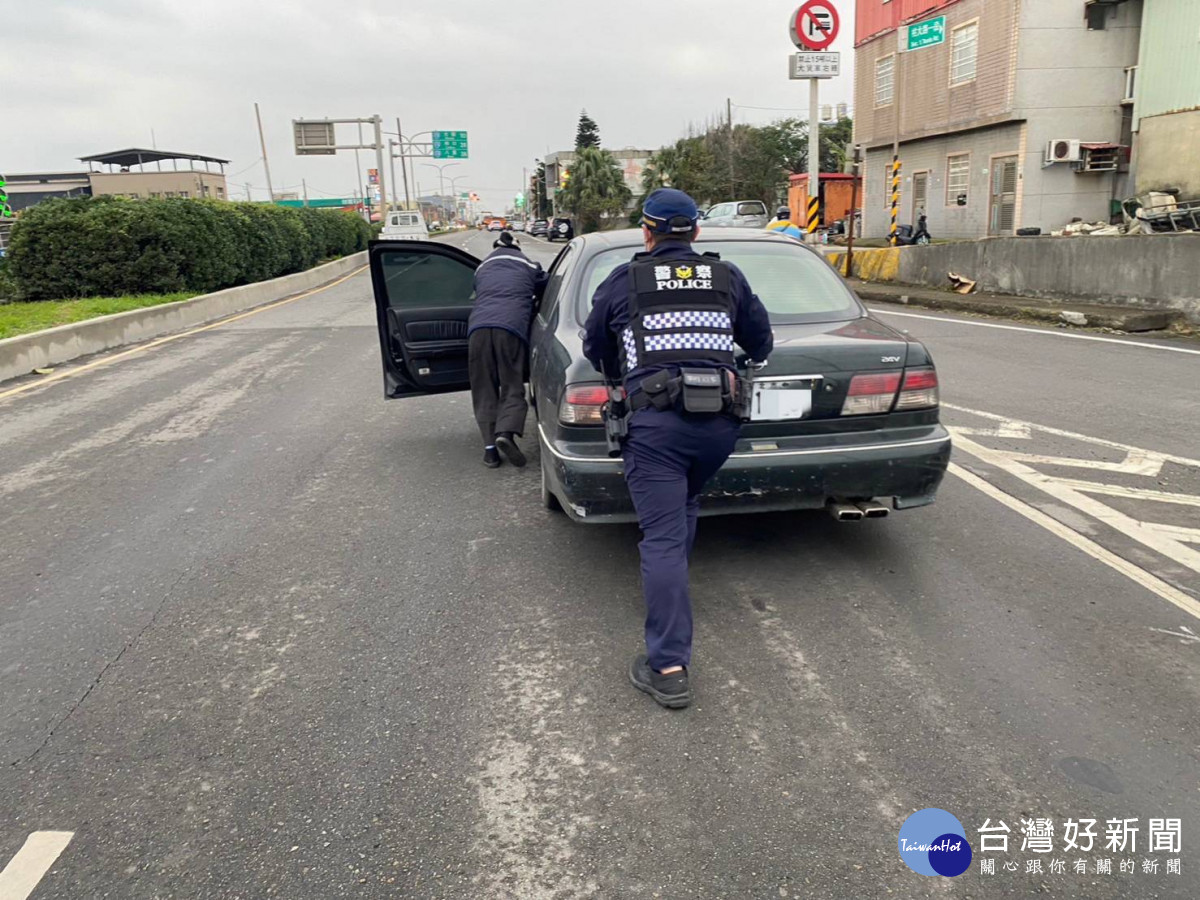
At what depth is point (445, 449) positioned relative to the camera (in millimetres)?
6684

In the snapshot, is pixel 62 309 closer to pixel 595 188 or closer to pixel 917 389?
pixel 917 389

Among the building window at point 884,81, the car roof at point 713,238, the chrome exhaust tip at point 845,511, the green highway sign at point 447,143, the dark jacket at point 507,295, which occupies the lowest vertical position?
the chrome exhaust tip at point 845,511

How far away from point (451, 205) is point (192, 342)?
191231 millimetres

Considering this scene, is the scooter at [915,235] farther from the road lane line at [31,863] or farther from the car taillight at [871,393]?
the road lane line at [31,863]

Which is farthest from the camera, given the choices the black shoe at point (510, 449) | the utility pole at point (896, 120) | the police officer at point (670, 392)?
the utility pole at point (896, 120)

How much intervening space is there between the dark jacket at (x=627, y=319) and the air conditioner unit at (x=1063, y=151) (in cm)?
2280

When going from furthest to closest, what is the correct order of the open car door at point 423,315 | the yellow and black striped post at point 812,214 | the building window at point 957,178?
the building window at point 957,178 < the yellow and black striped post at point 812,214 < the open car door at point 423,315

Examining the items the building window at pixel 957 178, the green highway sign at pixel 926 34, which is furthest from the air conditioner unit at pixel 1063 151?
the green highway sign at pixel 926 34

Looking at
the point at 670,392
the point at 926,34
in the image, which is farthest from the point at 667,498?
the point at 926,34

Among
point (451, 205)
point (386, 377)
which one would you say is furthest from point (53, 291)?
point (451, 205)

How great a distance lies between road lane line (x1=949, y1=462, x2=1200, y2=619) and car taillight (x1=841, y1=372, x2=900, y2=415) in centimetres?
128

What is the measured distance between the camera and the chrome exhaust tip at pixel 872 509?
406cm

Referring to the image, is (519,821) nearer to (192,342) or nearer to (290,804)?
(290,804)

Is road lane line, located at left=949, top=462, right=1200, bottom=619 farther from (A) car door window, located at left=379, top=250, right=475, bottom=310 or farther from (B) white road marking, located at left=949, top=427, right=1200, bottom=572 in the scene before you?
(A) car door window, located at left=379, top=250, right=475, bottom=310
